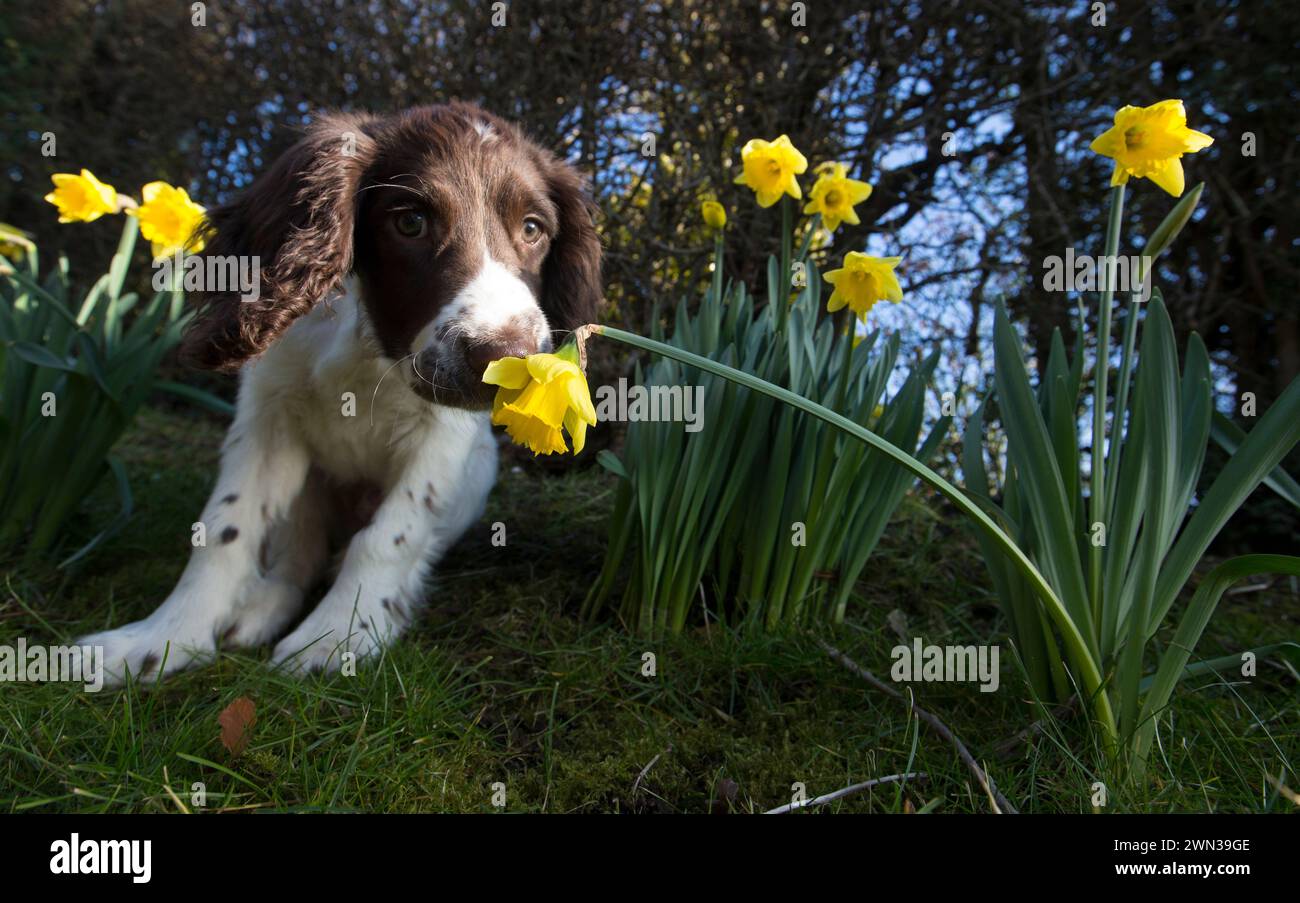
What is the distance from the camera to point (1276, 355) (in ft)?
12.0

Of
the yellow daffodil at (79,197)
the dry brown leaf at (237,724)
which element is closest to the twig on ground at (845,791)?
the dry brown leaf at (237,724)

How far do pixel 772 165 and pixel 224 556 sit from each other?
169 cm

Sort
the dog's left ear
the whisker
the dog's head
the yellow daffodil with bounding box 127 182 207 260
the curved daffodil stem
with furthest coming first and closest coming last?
the yellow daffodil with bounding box 127 182 207 260 → the dog's left ear → the whisker → the dog's head → the curved daffodil stem

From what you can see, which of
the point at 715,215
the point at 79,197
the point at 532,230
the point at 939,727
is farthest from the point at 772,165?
the point at 79,197

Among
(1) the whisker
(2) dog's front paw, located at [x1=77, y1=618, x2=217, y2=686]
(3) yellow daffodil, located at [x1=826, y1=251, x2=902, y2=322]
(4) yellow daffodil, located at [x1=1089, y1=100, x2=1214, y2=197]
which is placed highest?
(4) yellow daffodil, located at [x1=1089, y1=100, x2=1214, y2=197]

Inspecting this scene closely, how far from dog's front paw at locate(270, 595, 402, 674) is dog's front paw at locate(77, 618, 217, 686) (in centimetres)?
18

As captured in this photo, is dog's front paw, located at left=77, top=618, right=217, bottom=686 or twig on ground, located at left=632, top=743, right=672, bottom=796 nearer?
twig on ground, located at left=632, top=743, right=672, bottom=796

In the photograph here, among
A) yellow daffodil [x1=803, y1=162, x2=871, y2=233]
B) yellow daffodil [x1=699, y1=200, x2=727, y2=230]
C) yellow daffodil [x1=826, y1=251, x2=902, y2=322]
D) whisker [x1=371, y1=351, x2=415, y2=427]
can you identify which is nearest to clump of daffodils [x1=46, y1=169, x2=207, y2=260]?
whisker [x1=371, y1=351, x2=415, y2=427]

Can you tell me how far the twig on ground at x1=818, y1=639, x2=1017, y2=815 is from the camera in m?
1.43

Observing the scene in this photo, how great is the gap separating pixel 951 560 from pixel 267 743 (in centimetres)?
208

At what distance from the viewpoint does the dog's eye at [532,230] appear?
85.4 inches

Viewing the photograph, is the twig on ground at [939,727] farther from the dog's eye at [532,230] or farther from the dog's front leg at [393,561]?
the dog's eye at [532,230]

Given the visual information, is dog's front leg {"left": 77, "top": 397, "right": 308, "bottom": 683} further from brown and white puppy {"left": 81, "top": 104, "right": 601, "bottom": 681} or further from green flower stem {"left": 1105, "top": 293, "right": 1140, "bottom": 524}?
green flower stem {"left": 1105, "top": 293, "right": 1140, "bottom": 524}
